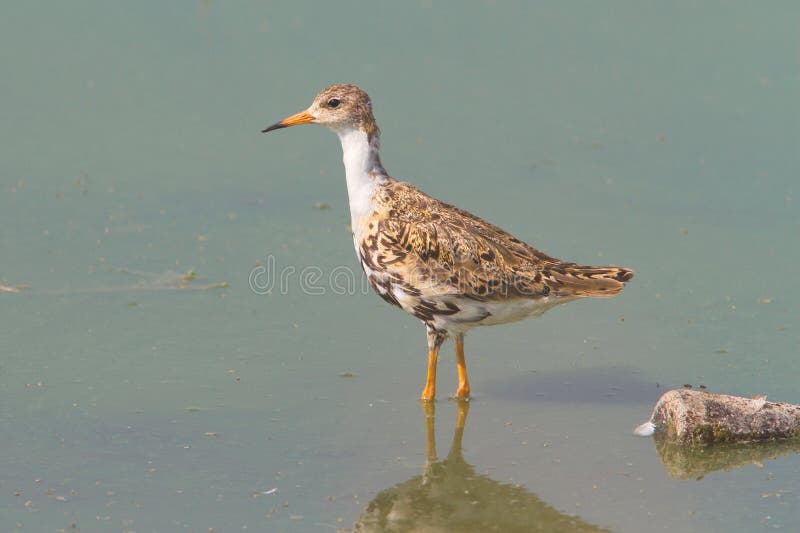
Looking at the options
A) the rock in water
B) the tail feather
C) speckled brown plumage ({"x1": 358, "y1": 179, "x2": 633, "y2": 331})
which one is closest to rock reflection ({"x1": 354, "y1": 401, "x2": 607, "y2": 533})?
the rock in water

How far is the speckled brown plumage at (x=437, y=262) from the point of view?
11297 mm

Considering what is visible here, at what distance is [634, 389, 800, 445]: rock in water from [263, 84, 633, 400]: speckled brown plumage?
1.43 metres

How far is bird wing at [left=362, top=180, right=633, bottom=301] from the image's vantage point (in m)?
11.3

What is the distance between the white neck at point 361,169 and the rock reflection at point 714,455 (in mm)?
3295

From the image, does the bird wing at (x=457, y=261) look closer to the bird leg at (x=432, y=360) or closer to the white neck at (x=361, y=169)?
the white neck at (x=361, y=169)

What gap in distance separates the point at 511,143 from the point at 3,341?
782cm

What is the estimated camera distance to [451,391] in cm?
1170

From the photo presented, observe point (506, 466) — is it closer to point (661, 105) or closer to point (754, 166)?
point (754, 166)

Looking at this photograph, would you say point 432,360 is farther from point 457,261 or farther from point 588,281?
point 588,281

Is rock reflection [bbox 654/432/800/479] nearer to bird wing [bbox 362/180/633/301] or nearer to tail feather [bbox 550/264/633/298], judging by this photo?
tail feather [bbox 550/264/633/298]

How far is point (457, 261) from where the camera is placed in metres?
11.3

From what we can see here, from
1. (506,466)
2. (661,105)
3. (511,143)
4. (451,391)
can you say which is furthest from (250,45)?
(506,466)

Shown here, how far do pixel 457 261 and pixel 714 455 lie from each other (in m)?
2.68

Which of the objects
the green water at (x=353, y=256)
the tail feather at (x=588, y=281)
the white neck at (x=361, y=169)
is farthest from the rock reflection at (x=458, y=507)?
the white neck at (x=361, y=169)
